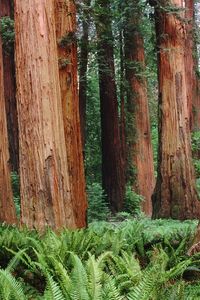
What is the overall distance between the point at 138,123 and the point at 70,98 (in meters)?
9.16

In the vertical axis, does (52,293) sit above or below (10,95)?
below

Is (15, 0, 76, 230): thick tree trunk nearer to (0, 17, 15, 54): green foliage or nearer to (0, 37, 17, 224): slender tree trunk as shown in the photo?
(0, 37, 17, 224): slender tree trunk

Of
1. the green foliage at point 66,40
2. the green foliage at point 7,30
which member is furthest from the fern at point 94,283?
the green foliage at point 7,30

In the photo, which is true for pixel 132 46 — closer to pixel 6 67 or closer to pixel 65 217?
pixel 6 67

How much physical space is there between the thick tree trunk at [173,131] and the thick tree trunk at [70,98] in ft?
10.9

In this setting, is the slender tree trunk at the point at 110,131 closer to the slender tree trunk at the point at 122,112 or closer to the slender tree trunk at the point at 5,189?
the slender tree trunk at the point at 122,112

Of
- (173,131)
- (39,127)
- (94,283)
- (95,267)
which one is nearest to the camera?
(94,283)

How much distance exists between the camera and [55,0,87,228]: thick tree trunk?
9680 millimetres

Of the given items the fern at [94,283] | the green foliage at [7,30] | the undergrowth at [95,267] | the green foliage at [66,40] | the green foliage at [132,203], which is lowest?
the green foliage at [132,203]

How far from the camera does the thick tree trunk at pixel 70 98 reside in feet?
31.8

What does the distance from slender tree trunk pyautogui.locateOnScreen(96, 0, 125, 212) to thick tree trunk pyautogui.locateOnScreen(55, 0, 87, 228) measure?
6.61m

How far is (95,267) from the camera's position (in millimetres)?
4379

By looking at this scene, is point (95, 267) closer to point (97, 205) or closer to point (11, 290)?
point (11, 290)

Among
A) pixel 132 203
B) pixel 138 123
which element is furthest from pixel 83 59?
Result: pixel 132 203
